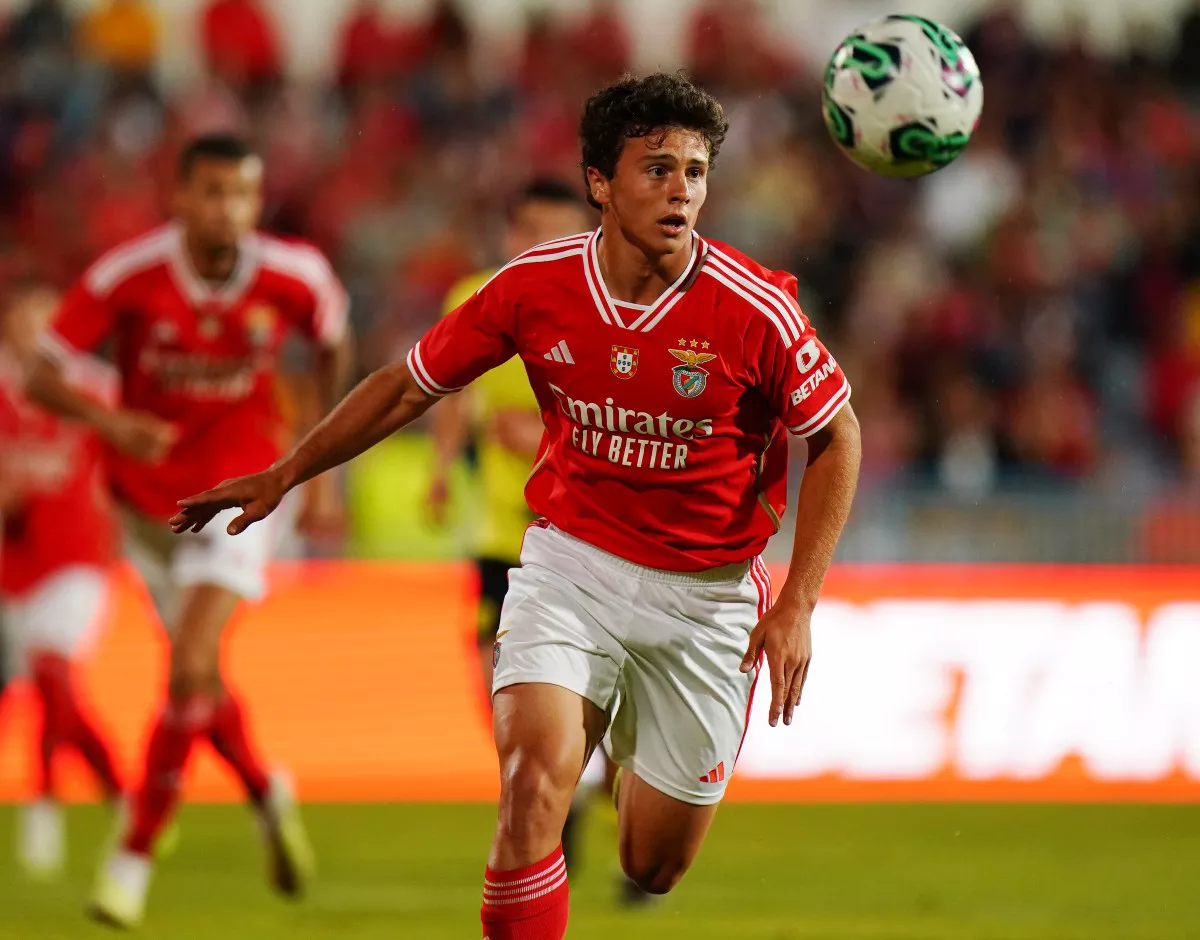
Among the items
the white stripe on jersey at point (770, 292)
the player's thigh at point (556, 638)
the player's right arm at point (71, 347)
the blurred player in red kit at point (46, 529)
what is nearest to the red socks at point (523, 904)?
the player's thigh at point (556, 638)

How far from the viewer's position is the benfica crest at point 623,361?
4.78 m

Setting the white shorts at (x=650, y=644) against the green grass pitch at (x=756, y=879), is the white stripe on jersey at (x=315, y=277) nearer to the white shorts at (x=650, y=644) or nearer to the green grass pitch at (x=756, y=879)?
the green grass pitch at (x=756, y=879)

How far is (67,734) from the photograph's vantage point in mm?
8938

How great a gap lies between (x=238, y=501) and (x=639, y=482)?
39.7 inches

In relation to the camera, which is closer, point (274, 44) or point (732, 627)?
point (732, 627)

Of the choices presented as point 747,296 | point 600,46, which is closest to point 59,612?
point 747,296

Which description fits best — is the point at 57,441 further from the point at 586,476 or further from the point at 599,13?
the point at 599,13

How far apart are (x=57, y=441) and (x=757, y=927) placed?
4647mm

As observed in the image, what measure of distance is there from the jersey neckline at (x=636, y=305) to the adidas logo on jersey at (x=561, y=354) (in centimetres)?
12

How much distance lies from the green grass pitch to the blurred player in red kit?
940 millimetres

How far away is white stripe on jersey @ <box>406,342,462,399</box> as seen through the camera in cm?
486

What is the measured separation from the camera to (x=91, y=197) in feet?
53.0

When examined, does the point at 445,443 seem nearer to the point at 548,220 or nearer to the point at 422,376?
the point at 548,220

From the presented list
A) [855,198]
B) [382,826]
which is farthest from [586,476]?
[855,198]
